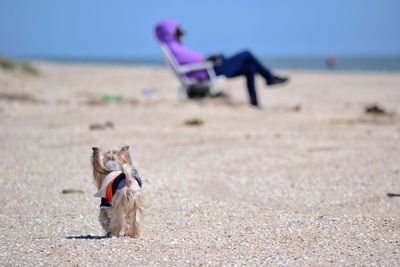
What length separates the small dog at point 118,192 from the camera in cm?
484

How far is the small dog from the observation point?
4840 millimetres

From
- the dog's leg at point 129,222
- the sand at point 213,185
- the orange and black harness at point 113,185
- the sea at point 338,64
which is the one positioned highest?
the orange and black harness at point 113,185

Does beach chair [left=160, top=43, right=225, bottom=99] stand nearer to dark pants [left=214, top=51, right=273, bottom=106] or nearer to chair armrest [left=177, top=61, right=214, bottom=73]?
chair armrest [left=177, top=61, right=214, bottom=73]

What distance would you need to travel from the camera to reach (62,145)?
9805mm

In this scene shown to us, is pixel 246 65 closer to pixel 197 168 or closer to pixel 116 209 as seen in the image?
pixel 197 168

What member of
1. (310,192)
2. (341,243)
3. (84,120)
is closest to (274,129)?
(84,120)

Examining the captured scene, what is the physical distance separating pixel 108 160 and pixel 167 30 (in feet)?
29.2

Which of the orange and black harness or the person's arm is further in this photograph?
the person's arm

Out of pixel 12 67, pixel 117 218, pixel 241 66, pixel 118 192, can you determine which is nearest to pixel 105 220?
pixel 117 218

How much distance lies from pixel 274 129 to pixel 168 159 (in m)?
2.93

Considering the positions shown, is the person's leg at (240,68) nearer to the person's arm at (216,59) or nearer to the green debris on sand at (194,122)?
the person's arm at (216,59)

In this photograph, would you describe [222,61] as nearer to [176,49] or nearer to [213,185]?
[176,49]

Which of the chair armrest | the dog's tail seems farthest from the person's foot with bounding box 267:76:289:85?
the dog's tail

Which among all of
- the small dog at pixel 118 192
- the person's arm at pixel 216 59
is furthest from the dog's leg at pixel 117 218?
the person's arm at pixel 216 59
